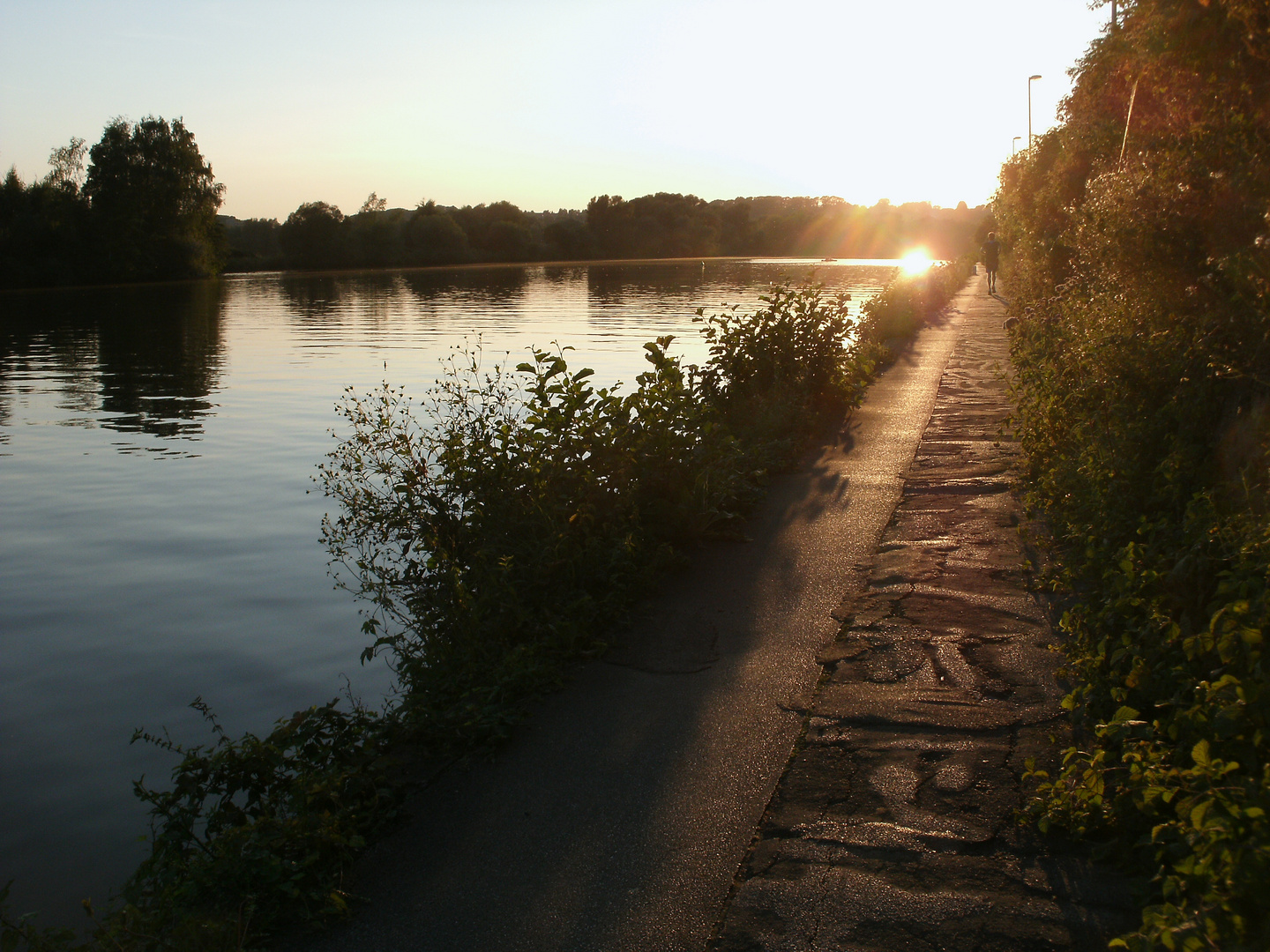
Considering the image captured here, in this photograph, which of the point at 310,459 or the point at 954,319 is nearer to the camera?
the point at 310,459

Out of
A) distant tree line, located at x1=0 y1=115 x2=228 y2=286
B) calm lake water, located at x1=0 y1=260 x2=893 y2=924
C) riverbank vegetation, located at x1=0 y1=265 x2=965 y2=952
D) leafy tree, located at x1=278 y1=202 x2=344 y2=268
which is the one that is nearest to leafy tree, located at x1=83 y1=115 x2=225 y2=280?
distant tree line, located at x1=0 y1=115 x2=228 y2=286

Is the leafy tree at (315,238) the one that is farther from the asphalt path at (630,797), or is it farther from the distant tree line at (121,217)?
the asphalt path at (630,797)

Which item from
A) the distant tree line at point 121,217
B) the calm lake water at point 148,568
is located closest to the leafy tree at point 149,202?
the distant tree line at point 121,217

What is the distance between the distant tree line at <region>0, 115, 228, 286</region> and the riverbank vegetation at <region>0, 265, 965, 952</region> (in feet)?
239

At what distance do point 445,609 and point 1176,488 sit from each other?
12.0ft

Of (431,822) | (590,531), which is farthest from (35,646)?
(431,822)

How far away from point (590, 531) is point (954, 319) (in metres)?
19.7

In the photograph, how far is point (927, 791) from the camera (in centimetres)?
356

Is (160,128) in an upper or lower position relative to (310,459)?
upper

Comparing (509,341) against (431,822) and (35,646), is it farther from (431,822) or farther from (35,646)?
(431,822)

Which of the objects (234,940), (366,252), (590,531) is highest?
(366,252)

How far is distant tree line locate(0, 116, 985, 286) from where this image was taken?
230 feet

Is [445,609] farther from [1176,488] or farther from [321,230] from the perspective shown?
[321,230]

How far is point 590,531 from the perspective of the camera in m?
5.78
